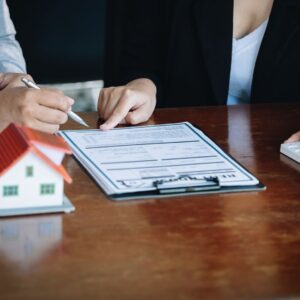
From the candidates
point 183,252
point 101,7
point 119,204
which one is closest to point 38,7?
point 101,7

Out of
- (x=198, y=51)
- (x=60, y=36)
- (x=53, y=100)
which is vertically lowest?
(x=60, y=36)

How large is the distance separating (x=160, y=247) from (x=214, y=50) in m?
1.08

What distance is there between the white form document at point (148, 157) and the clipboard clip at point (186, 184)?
0.04 feet

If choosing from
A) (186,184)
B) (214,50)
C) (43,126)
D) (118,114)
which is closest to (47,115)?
(43,126)

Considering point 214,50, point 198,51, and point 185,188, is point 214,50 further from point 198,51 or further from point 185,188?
point 185,188

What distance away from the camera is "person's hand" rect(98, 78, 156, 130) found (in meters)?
1.58

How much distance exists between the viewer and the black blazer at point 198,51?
2021mm

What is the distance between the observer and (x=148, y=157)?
4.41 feet

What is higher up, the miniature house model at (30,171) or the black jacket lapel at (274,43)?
the miniature house model at (30,171)

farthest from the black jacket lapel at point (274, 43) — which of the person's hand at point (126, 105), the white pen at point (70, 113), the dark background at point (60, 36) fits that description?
the dark background at point (60, 36)

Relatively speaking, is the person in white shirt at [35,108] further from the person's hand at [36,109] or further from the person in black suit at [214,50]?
the person in black suit at [214,50]

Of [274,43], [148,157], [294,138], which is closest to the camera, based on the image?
[148,157]

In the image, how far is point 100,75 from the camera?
2.95 m

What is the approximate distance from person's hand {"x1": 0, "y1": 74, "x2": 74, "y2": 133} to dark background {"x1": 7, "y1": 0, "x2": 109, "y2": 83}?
1396 mm
